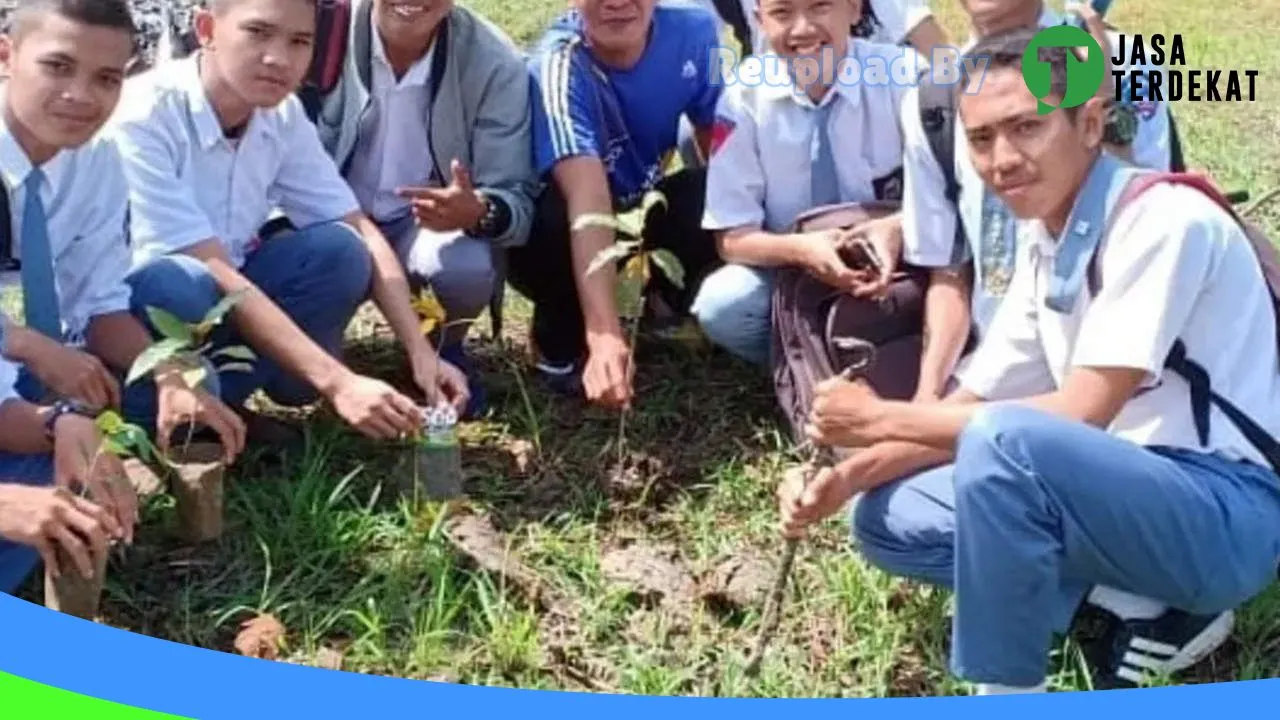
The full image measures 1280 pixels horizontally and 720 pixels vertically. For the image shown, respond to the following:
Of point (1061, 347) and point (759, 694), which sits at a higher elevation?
point (1061, 347)

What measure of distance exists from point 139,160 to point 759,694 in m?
1.37

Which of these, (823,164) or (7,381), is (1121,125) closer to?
(823,164)

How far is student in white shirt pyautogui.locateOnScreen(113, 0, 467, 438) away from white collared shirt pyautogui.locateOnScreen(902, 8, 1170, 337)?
2.73 feet

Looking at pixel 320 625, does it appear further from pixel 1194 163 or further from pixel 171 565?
pixel 1194 163

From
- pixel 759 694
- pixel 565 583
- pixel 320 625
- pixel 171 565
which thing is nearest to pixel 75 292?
pixel 171 565

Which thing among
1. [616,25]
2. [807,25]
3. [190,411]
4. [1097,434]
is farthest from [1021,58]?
[190,411]

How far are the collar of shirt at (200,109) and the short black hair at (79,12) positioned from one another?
0.28 m

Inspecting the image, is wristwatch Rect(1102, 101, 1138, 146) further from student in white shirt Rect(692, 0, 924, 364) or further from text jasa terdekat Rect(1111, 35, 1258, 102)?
student in white shirt Rect(692, 0, 924, 364)

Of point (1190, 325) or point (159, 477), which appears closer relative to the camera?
point (1190, 325)

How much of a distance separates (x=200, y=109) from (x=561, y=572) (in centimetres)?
101

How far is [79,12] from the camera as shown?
8.72 ft

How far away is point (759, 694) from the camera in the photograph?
247 centimetres

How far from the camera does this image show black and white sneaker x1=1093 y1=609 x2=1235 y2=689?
Answer: 94.9 inches

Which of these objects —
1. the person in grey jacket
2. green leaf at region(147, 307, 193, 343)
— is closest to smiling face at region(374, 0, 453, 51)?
the person in grey jacket
